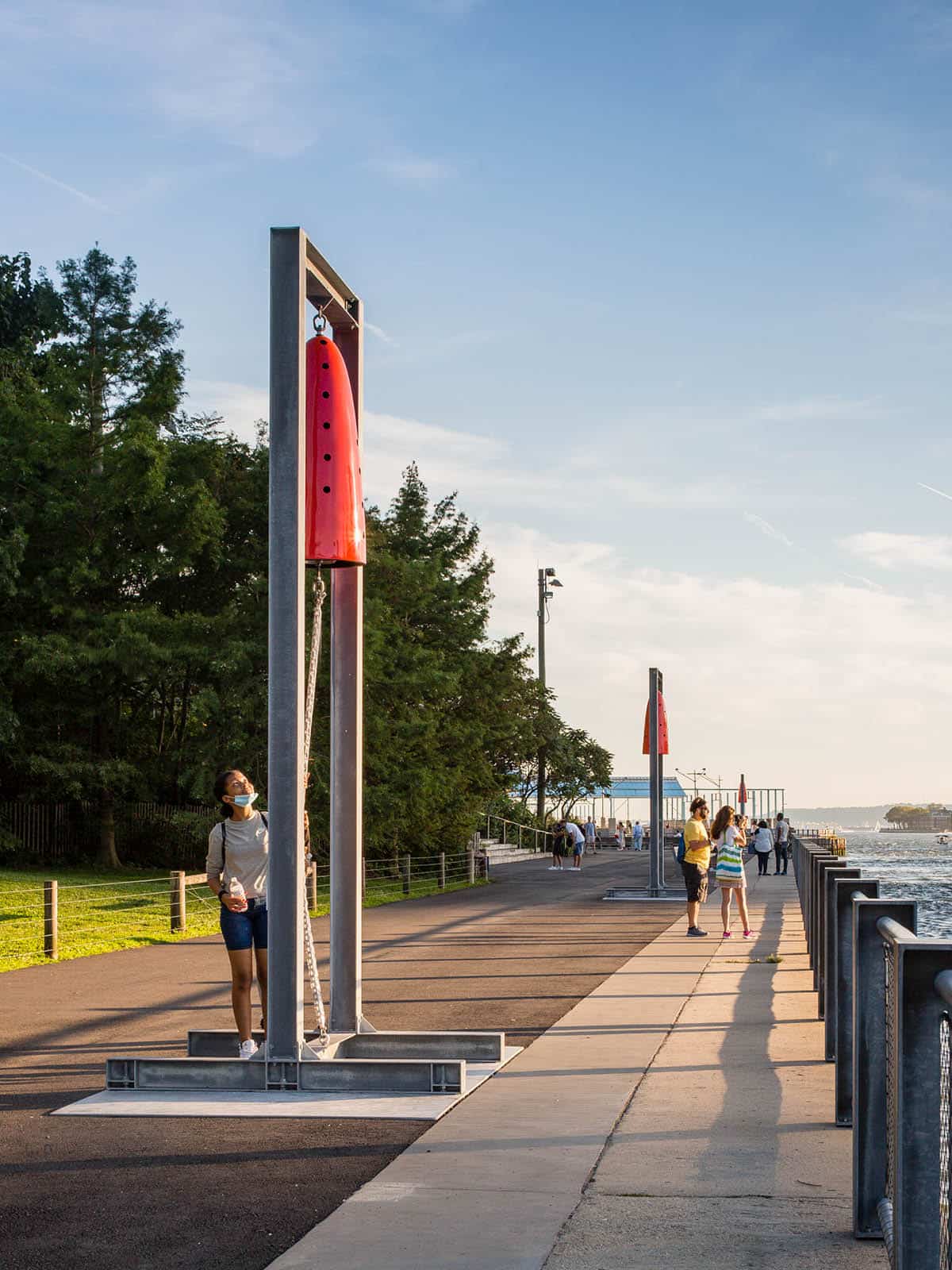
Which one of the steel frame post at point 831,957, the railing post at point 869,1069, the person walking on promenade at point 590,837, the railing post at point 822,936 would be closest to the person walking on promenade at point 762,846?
A: the person walking on promenade at point 590,837

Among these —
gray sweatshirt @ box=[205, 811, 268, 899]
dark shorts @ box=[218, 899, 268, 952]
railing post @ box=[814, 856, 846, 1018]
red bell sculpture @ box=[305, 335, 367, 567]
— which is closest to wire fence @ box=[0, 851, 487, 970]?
dark shorts @ box=[218, 899, 268, 952]

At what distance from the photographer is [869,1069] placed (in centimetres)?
518

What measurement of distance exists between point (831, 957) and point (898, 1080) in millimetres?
5765

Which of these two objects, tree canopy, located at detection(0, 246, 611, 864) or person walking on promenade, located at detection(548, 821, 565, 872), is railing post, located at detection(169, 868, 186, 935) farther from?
person walking on promenade, located at detection(548, 821, 565, 872)

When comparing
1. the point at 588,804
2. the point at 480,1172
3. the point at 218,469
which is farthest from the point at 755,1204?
the point at 588,804

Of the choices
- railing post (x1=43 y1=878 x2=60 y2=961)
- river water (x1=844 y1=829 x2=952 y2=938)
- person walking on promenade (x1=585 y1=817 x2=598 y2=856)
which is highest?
railing post (x1=43 y1=878 x2=60 y2=961)

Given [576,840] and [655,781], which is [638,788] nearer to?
[576,840]

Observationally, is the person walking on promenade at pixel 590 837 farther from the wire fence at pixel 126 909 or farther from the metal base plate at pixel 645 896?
the metal base plate at pixel 645 896

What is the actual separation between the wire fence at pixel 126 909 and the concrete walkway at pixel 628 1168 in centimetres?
276

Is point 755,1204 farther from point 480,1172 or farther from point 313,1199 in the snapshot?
point 313,1199

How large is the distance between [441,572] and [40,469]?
41.2ft

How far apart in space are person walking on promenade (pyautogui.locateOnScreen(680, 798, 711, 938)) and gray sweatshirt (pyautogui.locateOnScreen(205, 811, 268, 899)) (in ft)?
34.3

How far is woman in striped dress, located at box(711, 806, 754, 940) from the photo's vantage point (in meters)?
18.7

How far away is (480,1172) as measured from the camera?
6.14 m
